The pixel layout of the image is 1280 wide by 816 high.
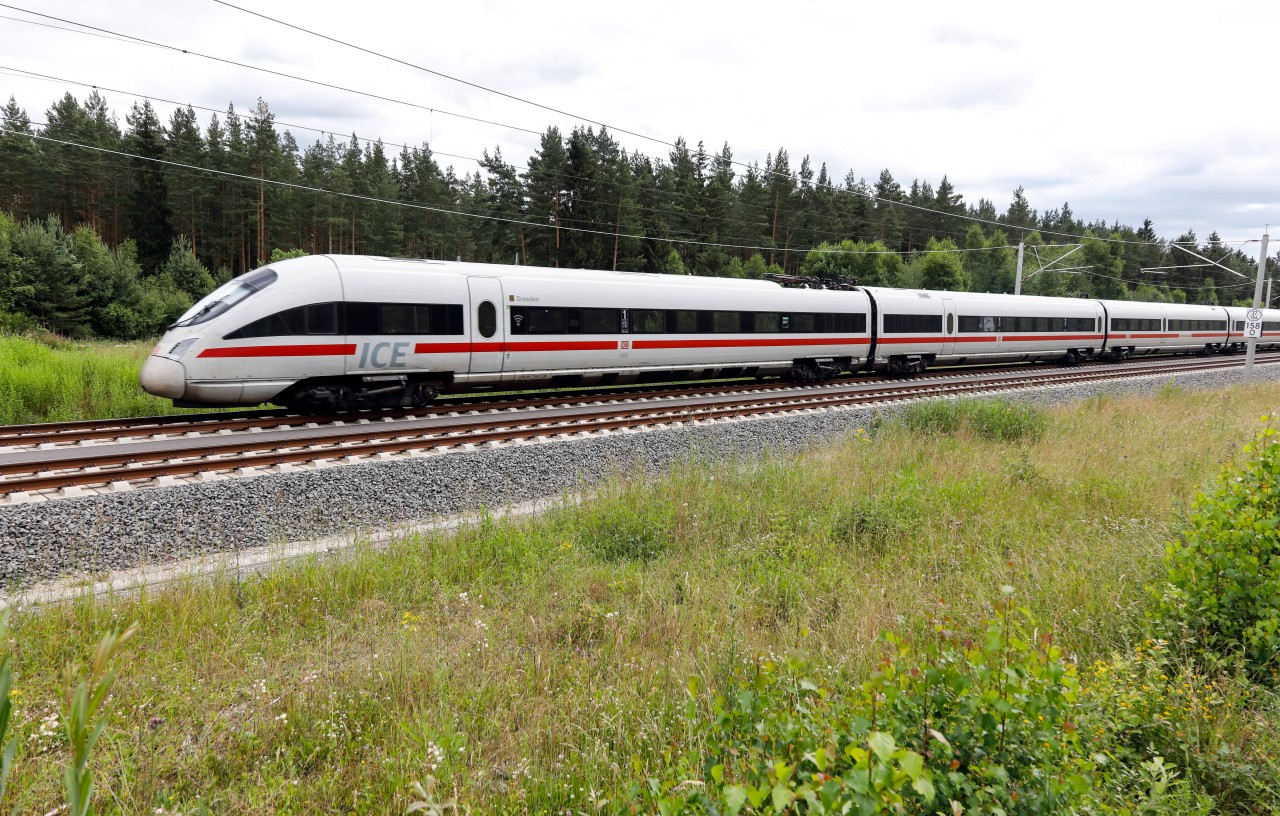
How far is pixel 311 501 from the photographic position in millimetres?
8086

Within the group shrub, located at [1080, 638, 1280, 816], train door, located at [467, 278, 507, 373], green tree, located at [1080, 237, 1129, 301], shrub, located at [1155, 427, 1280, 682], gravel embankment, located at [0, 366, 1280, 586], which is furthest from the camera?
green tree, located at [1080, 237, 1129, 301]

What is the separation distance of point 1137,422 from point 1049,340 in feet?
48.0

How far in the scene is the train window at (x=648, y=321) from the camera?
15750mm

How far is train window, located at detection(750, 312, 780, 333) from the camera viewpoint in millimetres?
17828

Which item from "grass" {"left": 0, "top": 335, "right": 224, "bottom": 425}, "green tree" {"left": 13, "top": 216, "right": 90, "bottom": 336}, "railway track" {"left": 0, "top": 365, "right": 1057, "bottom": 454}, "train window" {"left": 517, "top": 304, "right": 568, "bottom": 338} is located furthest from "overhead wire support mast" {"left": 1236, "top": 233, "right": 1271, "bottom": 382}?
"green tree" {"left": 13, "top": 216, "right": 90, "bottom": 336}

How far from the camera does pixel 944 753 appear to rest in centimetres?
260

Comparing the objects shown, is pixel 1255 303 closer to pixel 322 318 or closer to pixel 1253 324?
pixel 1253 324

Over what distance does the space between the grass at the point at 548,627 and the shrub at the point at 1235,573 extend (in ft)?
1.37

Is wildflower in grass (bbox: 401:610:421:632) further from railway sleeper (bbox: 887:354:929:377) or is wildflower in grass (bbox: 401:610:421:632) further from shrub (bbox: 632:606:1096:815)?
railway sleeper (bbox: 887:354:929:377)

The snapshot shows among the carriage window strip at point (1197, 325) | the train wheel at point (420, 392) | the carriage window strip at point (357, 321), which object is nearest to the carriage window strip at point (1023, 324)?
the carriage window strip at point (1197, 325)

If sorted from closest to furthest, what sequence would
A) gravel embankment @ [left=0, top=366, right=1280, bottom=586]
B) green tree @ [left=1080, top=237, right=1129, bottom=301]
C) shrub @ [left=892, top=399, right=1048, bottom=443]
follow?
gravel embankment @ [left=0, top=366, right=1280, bottom=586], shrub @ [left=892, top=399, right=1048, bottom=443], green tree @ [left=1080, top=237, right=1129, bottom=301]

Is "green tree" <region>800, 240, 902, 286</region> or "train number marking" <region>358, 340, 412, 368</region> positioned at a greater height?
"green tree" <region>800, 240, 902, 286</region>

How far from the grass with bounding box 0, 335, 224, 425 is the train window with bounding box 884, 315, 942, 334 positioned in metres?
18.3

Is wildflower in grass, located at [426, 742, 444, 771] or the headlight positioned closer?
wildflower in grass, located at [426, 742, 444, 771]
